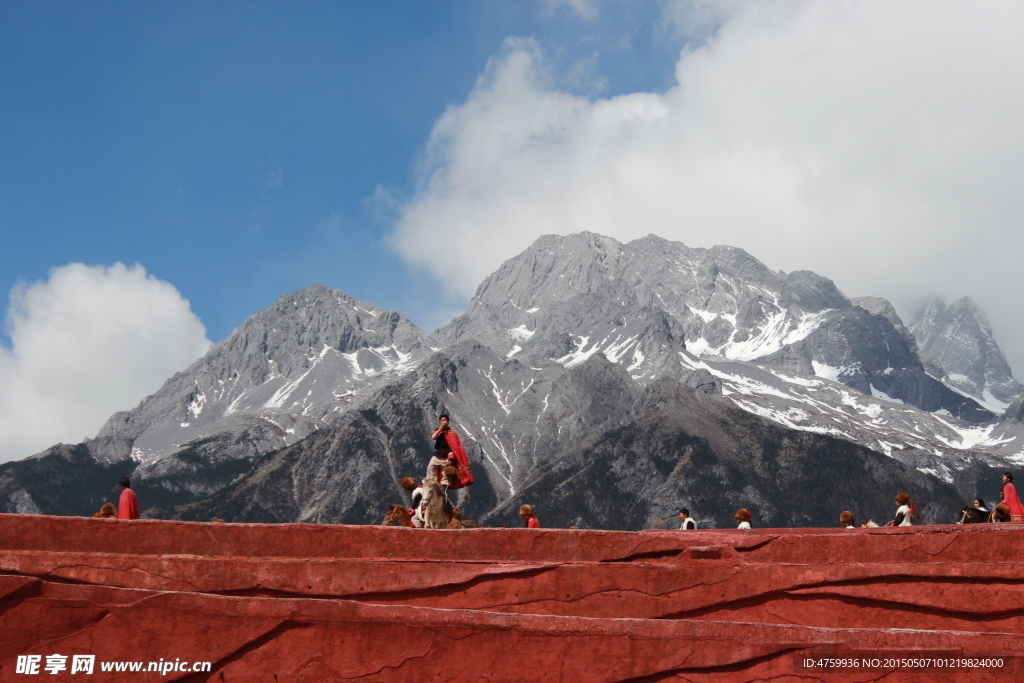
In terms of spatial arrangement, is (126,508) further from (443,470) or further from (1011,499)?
(1011,499)

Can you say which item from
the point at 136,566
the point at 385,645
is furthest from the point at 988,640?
the point at 136,566

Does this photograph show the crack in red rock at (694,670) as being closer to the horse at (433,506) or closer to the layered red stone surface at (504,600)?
the layered red stone surface at (504,600)

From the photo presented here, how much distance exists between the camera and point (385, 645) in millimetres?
11750

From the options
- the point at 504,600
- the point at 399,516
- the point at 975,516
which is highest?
the point at 399,516

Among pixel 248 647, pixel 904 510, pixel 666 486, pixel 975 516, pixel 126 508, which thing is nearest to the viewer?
pixel 248 647

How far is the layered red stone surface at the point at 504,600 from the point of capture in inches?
457

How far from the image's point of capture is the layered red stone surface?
457 inches

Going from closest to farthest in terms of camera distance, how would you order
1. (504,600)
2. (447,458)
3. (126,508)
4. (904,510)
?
(504,600) → (126,508) → (447,458) → (904,510)

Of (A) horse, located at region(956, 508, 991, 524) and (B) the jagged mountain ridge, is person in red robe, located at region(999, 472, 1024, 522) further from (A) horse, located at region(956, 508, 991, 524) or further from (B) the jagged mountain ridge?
(B) the jagged mountain ridge

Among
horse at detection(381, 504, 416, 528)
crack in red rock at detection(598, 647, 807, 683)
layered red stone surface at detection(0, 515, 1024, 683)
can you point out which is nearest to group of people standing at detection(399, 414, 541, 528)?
horse at detection(381, 504, 416, 528)

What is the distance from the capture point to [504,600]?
13.3m

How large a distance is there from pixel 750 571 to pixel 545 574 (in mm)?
2943

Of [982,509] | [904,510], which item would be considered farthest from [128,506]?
[982,509]

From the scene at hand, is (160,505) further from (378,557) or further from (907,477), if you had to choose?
(378,557)
